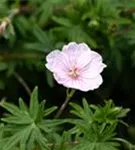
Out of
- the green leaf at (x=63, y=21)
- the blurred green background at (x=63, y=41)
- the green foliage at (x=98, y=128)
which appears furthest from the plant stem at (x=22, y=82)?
the green foliage at (x=98, y=128)

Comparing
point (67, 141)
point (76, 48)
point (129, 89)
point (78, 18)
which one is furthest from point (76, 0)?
point (67, 141)

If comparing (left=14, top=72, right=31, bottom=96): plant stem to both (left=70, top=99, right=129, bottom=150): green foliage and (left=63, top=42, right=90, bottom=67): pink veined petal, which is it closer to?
(left=63, top=42, right=90, bottom=67): pink veined petal

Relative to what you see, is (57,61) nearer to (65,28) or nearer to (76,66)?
(76,66)

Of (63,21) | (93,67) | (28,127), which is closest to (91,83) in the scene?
(93,67)

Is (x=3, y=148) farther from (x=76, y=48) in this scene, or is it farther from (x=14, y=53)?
(x=14, y=53)

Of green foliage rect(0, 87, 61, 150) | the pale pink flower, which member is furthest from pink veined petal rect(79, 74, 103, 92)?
green foliage rect(0, 87, 61, 150)

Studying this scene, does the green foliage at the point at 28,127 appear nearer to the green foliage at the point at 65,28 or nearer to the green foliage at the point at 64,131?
the green foliage at the point at 64,131
